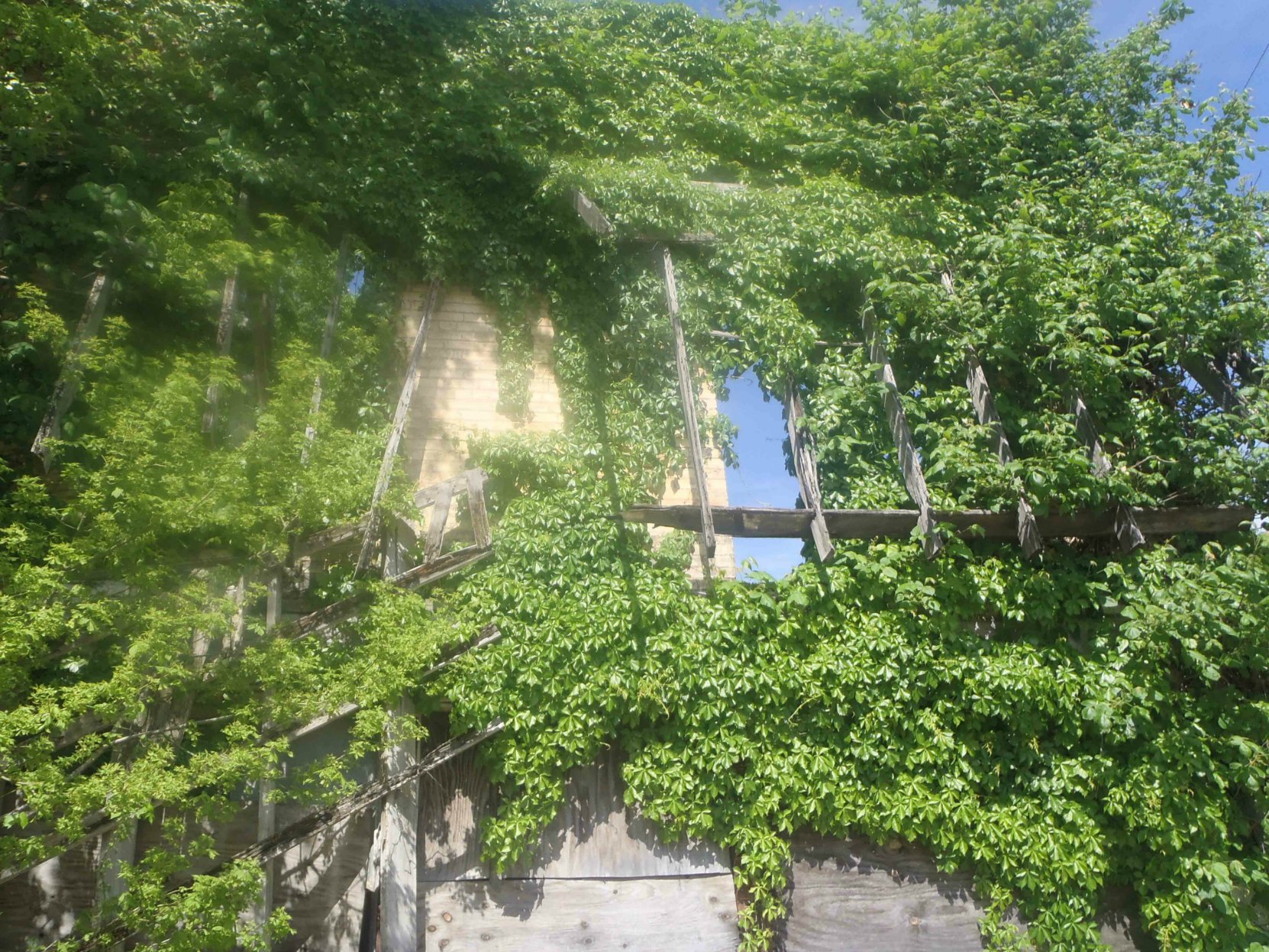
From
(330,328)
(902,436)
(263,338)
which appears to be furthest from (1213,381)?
(263,338)

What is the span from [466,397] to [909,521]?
3495 millimetres

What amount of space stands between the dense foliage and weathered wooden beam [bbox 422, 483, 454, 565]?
366 mm

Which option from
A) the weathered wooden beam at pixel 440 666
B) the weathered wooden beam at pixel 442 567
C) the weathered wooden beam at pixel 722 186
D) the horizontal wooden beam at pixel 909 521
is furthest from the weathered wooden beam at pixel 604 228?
the weathered wooden beam at pixel 440 666

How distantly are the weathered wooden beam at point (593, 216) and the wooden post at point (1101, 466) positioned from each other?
12.7ft

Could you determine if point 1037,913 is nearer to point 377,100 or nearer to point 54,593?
point 54,593

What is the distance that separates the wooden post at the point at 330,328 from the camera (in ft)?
17.8

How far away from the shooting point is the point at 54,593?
169 inches

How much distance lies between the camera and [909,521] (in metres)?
6.28

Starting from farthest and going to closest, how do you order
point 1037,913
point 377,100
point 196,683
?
point 377,100 < point 1037,913 < point 196,683

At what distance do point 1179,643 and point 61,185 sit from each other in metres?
8.66

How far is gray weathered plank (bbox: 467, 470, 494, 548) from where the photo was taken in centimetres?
590

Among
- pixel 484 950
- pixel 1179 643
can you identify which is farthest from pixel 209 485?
pixel 1179 643

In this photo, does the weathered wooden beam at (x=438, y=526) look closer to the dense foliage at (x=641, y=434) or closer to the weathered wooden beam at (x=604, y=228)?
the dense foliage at (x=641, y=434)

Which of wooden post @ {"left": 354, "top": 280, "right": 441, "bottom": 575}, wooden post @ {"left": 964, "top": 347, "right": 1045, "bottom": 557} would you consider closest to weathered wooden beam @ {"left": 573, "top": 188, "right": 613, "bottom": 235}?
wooden post @ {"left": 354, "top": 280, "right": 441, "bottom": 575}
